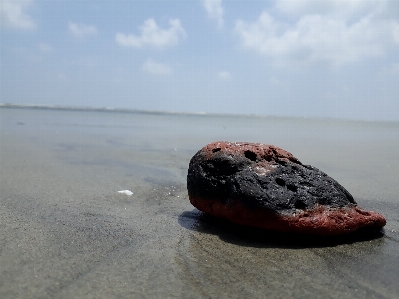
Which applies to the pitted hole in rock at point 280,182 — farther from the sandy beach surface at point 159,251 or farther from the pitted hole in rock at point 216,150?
the pitted hole in rock at point 216,150

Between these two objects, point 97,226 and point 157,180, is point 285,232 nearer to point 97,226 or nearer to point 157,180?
point 97,226

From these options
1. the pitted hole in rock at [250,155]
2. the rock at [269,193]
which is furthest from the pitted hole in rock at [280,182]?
the pitted hole in rock at [250,155]

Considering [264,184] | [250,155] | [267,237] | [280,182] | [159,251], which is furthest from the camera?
[250,155]

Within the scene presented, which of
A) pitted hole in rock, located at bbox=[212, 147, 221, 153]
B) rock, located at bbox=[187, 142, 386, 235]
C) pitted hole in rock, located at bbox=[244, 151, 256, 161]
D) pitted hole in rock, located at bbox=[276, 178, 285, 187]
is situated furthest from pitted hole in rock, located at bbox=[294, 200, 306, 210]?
pitted hole in rock, located at bbox=[212, 147, 221, 153]

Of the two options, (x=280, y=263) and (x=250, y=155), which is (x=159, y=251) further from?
(x=250, y=155)

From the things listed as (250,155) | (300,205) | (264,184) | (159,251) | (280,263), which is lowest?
(159,251)

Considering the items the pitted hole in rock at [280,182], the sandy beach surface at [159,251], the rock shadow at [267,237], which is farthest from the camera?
the pitted hole in rock at [280,182]

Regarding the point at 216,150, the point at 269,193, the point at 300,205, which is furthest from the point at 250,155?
the point at 300,205
